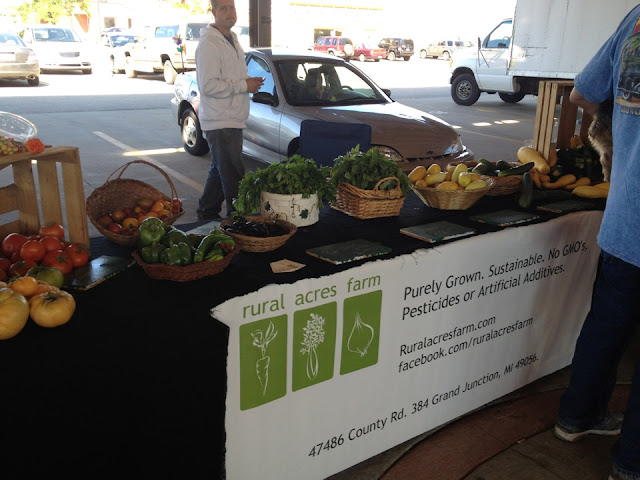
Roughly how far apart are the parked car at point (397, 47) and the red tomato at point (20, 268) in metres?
35.9

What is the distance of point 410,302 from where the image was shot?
2.53 m

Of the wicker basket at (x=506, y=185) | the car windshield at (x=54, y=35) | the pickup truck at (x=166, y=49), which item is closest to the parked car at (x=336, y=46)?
the pickup truck at (x=166, y=49)

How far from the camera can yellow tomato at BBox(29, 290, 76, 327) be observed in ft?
5.89

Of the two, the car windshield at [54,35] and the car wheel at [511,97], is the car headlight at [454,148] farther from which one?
the car windshield at [54,35]

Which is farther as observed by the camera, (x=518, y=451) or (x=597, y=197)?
(x=597, y=197)

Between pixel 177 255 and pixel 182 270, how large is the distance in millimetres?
57

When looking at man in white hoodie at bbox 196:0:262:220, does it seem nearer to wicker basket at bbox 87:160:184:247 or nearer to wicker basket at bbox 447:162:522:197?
wicker basket at bbox 87:160:184:247

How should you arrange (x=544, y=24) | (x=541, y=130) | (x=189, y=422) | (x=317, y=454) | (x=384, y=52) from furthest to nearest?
1. (x=384, y=52)
2. (x=544, y=24)
3. (x=541, y=130)
4. (x=317, y=454)
5. (x=189, y=422)

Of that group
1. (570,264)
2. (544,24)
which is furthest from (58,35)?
(570,264)

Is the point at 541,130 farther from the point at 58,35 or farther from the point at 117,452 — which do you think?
the point at 58,35

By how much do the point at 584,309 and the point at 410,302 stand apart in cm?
143

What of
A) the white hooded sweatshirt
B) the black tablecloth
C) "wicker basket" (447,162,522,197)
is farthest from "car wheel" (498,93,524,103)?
the black tablecloth

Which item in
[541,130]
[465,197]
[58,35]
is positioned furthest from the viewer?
[58,35]

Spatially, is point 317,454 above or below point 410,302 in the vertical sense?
below
